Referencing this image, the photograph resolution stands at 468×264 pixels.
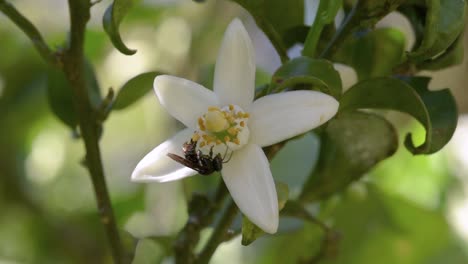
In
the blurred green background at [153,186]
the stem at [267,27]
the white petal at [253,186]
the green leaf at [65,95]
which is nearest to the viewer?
the white petal at [253,186]

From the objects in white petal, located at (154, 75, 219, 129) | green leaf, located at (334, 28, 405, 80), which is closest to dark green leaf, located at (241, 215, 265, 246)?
white petal, located at (154, 75, 219, 129)

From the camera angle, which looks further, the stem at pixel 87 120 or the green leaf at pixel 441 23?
the stem at pixel 87 120

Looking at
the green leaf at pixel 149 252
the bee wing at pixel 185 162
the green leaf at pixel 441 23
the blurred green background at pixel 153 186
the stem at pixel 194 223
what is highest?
the green leaf at pixel 441 23

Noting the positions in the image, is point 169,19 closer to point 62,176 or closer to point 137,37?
point 137,37

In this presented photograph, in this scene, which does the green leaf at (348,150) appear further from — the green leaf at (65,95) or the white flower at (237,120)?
the green leaf at (65,95)

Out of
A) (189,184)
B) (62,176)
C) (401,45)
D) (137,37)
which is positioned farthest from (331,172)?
(137,37)

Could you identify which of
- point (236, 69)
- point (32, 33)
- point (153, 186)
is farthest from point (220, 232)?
point (153, 186)

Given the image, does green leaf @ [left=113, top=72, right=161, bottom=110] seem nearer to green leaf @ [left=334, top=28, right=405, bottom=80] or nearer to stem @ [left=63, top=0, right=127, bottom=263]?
stem @ [left=63, top=0, right=127, bottom=263]

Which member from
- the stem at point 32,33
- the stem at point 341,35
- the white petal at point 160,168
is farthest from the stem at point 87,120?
A: the stem at point 341,35
